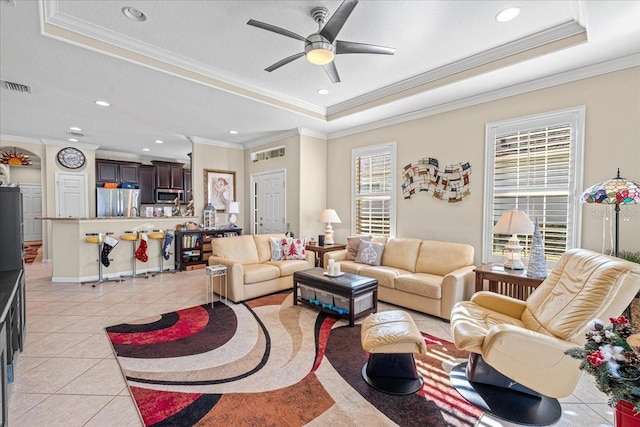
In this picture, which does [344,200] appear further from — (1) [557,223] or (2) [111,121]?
(2) [111,121]

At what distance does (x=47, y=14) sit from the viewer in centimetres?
253

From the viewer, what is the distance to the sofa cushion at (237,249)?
446 centimetres

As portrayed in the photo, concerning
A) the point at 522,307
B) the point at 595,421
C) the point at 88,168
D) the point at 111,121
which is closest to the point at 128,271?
the point at 111,121

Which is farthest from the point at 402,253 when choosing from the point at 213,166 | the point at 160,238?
the point at 213,166

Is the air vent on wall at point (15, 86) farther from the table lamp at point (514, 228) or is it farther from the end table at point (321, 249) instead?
the table lamp at point (514, 228)

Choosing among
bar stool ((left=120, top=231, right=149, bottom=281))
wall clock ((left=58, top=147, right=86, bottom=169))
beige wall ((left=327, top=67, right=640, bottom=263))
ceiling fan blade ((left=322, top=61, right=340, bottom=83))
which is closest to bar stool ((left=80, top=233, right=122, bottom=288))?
bar stool ((left=120, top=231, right=149, bottom=281))

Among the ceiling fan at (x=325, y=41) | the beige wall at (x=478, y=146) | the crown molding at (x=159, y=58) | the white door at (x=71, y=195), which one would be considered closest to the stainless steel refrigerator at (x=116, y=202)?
the white door at (x=71, y=195)

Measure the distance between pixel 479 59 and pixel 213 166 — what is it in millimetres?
5695

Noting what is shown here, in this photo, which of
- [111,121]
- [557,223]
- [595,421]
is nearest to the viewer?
[595,421]

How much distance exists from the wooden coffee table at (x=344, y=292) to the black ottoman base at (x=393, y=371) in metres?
0.93

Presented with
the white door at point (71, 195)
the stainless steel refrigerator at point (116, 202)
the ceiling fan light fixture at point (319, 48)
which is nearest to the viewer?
the ceiling fan light fixture at point (319, 48)

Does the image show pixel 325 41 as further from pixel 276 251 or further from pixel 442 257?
pixel 276 251

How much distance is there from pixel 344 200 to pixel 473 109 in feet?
8.95

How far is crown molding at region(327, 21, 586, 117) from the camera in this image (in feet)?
9.14
